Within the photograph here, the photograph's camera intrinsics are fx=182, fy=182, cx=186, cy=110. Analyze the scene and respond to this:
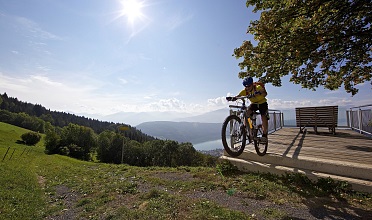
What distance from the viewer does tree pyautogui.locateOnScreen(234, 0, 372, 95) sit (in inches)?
253

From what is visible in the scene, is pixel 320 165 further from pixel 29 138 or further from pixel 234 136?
pixel 29 138

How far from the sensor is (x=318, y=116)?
11.5 m

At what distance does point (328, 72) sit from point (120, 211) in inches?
409

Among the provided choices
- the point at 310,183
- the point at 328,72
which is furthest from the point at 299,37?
the point at 310,183

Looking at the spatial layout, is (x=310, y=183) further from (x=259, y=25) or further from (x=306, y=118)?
(x=306, y=118)

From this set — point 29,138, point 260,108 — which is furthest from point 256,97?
point 29,138

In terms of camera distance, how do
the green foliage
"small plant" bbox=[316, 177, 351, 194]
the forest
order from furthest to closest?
1. the green foliage
2. the forest
3. "small plant" bbox=[316, 177, 351, 194]

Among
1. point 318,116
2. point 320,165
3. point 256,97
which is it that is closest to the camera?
point 320,165

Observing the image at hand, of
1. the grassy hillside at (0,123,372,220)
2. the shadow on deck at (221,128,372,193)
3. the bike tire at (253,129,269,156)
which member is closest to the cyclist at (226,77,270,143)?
the bike tire at (253,129,269,156)

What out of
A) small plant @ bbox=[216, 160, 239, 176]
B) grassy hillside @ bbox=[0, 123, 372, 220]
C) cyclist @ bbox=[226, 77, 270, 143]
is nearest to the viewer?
grassy hillside @ bbox=[0, 123, 372, 220]

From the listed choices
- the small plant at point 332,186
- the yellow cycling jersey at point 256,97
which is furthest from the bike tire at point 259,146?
the small plant at point 332,186

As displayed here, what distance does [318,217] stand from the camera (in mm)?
3420

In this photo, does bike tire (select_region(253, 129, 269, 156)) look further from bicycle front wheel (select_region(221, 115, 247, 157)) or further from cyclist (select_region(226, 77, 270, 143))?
bicycle front wheel (select_region(221, 115, 247, 157))

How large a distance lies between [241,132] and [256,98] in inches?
46.8
